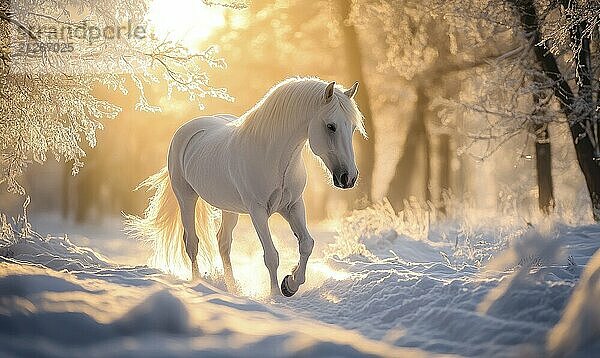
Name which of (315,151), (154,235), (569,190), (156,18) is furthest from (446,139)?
(315,151)

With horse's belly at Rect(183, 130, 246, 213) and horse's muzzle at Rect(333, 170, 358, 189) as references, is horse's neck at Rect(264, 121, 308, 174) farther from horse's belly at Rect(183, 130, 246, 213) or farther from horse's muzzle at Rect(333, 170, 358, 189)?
horse's belly at Rect(183, 130, 246, 213)

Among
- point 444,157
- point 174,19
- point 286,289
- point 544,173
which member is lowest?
point 286,289

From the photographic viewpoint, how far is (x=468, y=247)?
7.40 metres

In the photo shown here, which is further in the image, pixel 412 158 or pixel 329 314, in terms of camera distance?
pixel 412 158

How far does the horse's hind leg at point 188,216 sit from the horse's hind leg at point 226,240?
0.24 metres

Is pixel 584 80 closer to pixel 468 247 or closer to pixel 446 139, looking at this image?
pixel 468 247

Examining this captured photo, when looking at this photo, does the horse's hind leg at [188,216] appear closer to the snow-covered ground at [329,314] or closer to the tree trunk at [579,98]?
the snow-covered ground at [329,314]

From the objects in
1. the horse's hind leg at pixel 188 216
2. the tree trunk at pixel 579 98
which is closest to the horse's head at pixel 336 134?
the horse's hind leg at pixel 188 216

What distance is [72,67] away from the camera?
23.9ft

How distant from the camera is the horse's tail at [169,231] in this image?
6.12 meters

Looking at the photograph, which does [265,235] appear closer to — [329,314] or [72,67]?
[329,314]

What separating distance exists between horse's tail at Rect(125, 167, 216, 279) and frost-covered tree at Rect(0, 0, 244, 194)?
132 cm

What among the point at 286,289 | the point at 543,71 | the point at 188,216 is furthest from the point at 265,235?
the point at 543,71

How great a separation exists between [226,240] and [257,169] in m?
1.50
